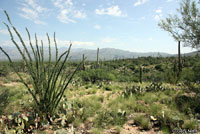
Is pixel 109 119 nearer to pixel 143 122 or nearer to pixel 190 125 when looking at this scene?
pixel 143 122

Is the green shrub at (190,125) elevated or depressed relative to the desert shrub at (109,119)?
elevated

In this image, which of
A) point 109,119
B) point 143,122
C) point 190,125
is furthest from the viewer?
point 109,119

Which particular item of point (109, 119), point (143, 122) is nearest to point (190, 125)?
point (143, 122)

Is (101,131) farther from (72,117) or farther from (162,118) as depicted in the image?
(162,118)

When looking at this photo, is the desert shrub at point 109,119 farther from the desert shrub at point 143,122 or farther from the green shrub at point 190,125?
the green shrub at point 190,125

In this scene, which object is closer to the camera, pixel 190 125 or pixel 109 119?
pixel 190 125

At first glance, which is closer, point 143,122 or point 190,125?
point 190,125

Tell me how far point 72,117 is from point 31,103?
191 centimetres

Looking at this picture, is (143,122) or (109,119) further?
(109,119)

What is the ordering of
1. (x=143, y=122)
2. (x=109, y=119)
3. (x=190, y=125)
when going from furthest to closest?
(x=109, y=119) < (x=143, y=122) < (x=190, y=125)

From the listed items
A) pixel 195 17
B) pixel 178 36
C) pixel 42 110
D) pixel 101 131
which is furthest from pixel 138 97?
pixel 195 17

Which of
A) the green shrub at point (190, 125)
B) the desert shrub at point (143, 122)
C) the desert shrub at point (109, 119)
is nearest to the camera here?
the green shrub at point (190, 125)

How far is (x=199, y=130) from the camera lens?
120 inches

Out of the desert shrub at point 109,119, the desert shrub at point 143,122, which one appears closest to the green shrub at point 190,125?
the desert shrub at point 143,122
